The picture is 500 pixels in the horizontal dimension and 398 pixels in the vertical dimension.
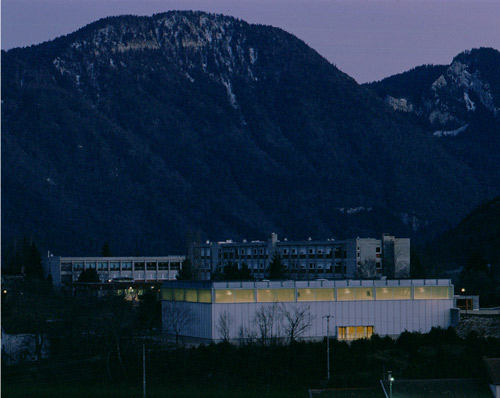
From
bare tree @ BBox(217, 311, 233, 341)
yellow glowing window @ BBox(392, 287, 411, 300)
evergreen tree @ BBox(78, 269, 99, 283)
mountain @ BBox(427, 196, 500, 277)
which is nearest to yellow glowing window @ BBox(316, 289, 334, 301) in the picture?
yellow glowing window @ BBox(392, 287, 411, 300)

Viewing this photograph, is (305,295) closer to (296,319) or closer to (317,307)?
(317,307)

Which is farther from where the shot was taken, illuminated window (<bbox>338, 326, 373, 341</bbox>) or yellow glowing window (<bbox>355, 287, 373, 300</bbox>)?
yellow glowing window (<bbox>355, 287, 373, 300</bbox>)

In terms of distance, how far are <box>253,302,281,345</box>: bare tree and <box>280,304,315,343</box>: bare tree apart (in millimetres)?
563

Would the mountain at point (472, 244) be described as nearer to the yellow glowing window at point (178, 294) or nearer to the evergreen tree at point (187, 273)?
the evergreen tree at point (187, 273)

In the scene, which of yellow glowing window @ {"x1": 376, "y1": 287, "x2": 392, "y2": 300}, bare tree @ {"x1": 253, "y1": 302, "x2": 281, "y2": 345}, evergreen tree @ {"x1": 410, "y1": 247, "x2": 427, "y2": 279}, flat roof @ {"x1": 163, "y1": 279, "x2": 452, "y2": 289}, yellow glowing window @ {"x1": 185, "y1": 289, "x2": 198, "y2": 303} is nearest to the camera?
bare tree @ {"x1": 253, "y1": 302, "x2": 281, "y2": 345}

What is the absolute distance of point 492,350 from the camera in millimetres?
82312

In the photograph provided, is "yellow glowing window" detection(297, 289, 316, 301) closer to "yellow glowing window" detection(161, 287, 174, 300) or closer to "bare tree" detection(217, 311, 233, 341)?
"bare tree" detection(217, 311, 233, 341)

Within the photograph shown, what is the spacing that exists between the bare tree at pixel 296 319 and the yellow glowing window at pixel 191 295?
25.5 ft

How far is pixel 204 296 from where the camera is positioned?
307 ft

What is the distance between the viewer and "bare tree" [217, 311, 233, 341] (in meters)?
89.8

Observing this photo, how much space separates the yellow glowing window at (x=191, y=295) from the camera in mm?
95562

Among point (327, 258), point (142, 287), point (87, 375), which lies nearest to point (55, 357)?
point (87, 375)

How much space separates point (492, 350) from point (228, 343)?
19642mm

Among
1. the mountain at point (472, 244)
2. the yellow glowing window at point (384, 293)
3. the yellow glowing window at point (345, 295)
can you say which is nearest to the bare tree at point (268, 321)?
the yellow glowing window at point (345, 295)
